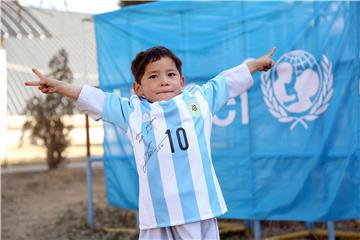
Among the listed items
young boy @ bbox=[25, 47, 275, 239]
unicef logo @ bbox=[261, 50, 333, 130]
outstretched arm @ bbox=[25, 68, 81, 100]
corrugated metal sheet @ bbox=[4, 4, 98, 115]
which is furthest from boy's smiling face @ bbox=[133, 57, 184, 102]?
corrugated metal sheet @ bbox=[4, 4, 98, 115]

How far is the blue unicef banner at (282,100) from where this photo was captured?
153 inches

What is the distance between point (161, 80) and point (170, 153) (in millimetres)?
341

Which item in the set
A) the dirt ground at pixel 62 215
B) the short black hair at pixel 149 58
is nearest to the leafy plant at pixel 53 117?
the dirt ground at pixel 62 215

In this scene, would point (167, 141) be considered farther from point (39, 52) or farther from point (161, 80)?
point (39, 52)

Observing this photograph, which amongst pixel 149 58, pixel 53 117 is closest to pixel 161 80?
pixel 149 58

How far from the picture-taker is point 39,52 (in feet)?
30.8

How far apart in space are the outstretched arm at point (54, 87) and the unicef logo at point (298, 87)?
6.91 feet

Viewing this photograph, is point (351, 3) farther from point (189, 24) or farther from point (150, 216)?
point (150, 216)

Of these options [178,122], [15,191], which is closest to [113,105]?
[178,122]

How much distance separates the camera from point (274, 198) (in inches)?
166

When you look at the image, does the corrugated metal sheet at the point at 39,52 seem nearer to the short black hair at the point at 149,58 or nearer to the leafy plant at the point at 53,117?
the leafy plant at the point at 53,117

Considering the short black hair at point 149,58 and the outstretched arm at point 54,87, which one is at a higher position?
the short black hair at point 149,58

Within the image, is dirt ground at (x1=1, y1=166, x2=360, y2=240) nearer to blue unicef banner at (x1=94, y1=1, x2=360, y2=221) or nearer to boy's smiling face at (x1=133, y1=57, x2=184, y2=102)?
blue unicef banner at (x1=94, y1=1, x2=360, y2=221)

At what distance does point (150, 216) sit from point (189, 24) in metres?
2.55
